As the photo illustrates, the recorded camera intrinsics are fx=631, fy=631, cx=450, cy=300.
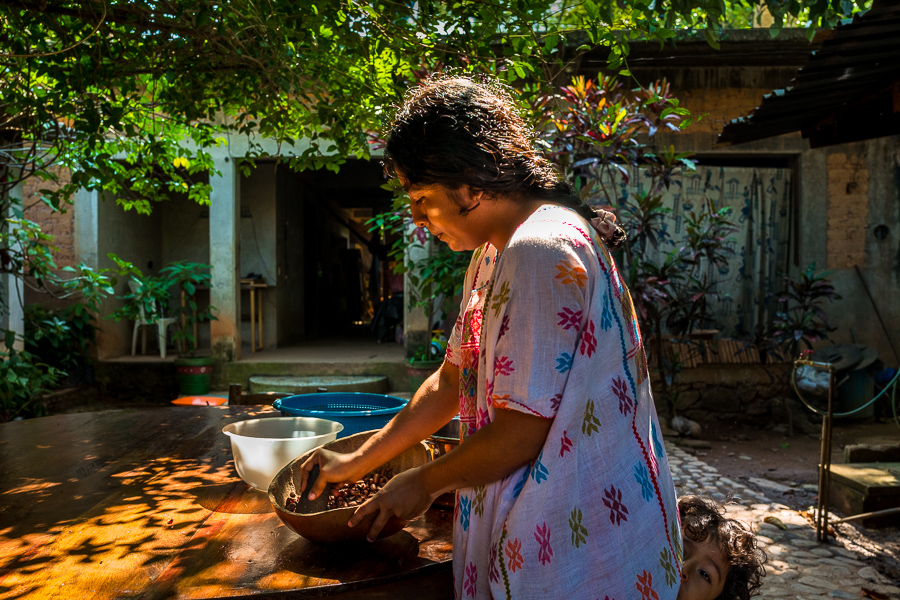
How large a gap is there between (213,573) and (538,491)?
68 centimetres

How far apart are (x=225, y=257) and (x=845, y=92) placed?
20.8 feet

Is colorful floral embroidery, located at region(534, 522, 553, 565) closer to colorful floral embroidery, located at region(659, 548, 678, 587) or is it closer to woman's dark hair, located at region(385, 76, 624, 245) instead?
colorful floral embroidery, located at region(659, 548, 678, 587)

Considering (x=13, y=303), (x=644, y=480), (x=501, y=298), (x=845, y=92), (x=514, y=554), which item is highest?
(x=845, y=92)

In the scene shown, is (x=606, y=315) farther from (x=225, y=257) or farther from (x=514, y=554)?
(x=225, y=257)

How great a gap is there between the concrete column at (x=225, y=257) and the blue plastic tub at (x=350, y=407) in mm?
5678

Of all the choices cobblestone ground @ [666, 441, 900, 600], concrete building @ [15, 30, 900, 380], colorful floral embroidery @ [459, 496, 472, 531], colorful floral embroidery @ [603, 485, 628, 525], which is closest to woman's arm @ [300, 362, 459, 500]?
colorful floral embroidery @ [459, 496, 472, 531]

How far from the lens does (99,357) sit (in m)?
7.74

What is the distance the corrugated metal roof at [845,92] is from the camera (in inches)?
121

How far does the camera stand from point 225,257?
297 inches

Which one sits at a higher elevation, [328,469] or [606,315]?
[606,315]

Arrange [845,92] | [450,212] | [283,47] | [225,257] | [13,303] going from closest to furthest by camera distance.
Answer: [450,212] < [283,47] < [845,92] < [13,303] < [225,257]

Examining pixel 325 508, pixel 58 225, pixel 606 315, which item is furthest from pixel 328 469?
pixel 58 225

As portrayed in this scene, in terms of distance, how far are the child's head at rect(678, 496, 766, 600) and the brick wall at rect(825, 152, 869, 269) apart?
6.03 m

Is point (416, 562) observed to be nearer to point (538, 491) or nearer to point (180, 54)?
point (538, 491)
